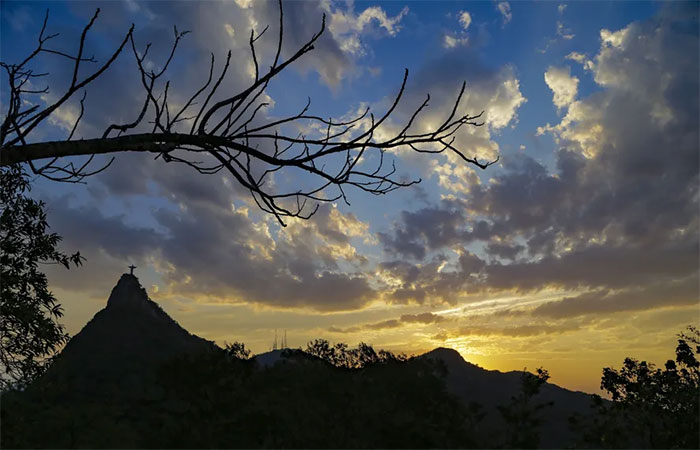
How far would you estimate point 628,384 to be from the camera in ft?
77.8

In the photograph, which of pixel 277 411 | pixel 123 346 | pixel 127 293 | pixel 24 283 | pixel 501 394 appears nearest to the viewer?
pixel 277 411

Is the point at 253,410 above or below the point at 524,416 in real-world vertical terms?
above

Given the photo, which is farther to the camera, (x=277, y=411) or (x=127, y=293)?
(x=127, y=293)

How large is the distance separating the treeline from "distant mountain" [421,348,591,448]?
0.30 feet

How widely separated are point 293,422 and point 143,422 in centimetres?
109

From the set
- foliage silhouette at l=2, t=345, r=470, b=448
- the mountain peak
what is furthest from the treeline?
the mountain peak

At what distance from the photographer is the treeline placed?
3381 millimetres

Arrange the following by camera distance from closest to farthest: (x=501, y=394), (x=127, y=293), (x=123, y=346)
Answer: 1. (x=501, y=394)
2. (x=123, y=346)
3. (x=127, y=293)

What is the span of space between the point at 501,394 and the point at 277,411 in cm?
181

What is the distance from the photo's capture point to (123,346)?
176 inches

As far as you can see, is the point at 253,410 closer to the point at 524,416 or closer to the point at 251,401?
the point at 251,401

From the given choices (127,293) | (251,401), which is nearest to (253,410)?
(251,401)

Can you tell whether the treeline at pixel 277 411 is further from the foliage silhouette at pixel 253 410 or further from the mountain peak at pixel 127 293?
the mountain peak at pixel 127 293

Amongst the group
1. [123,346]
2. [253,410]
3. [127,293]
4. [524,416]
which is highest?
[127,293]
